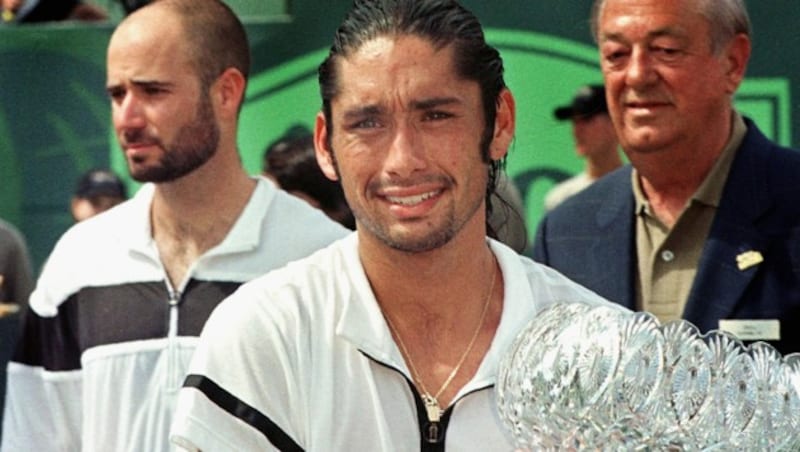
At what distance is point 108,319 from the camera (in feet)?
15.3

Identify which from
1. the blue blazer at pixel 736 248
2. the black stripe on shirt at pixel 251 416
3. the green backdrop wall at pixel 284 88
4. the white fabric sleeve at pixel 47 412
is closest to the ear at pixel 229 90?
the white fabric sleeve at pixel 47 412

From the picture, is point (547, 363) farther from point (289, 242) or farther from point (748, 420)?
point (289, 242)

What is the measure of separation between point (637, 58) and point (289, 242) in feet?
3.11

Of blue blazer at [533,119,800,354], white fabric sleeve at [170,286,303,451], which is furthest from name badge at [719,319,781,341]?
white fabric sleeve at [170,286,303,451]

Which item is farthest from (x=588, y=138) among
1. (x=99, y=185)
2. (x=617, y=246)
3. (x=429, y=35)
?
(x=429, y=35)

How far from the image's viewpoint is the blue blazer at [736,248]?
4.54 m

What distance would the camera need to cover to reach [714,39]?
188 inches

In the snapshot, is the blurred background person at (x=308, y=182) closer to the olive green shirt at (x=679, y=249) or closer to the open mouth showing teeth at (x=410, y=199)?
the olive green shirt at (x=679, y=249)

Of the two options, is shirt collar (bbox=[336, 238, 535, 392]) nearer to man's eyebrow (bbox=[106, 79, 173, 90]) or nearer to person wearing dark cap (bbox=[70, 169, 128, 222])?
man's eyebrow (bbox=[106, 79, 173, 90])

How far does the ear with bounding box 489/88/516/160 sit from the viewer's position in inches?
129

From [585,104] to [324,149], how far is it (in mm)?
4178

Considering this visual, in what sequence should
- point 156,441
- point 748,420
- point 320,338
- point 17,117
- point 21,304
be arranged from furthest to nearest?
point 17,117, point 21,304, point 156,441, point 320,338, point 748,420

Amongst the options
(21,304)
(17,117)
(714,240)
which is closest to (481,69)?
(714,240)

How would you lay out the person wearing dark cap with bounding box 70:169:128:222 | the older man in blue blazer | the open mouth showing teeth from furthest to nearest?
1. the person wearing dark cap with bounding box 70:169:128:222
2. the older man in blue blazer
3. the open mouth showing teeth
